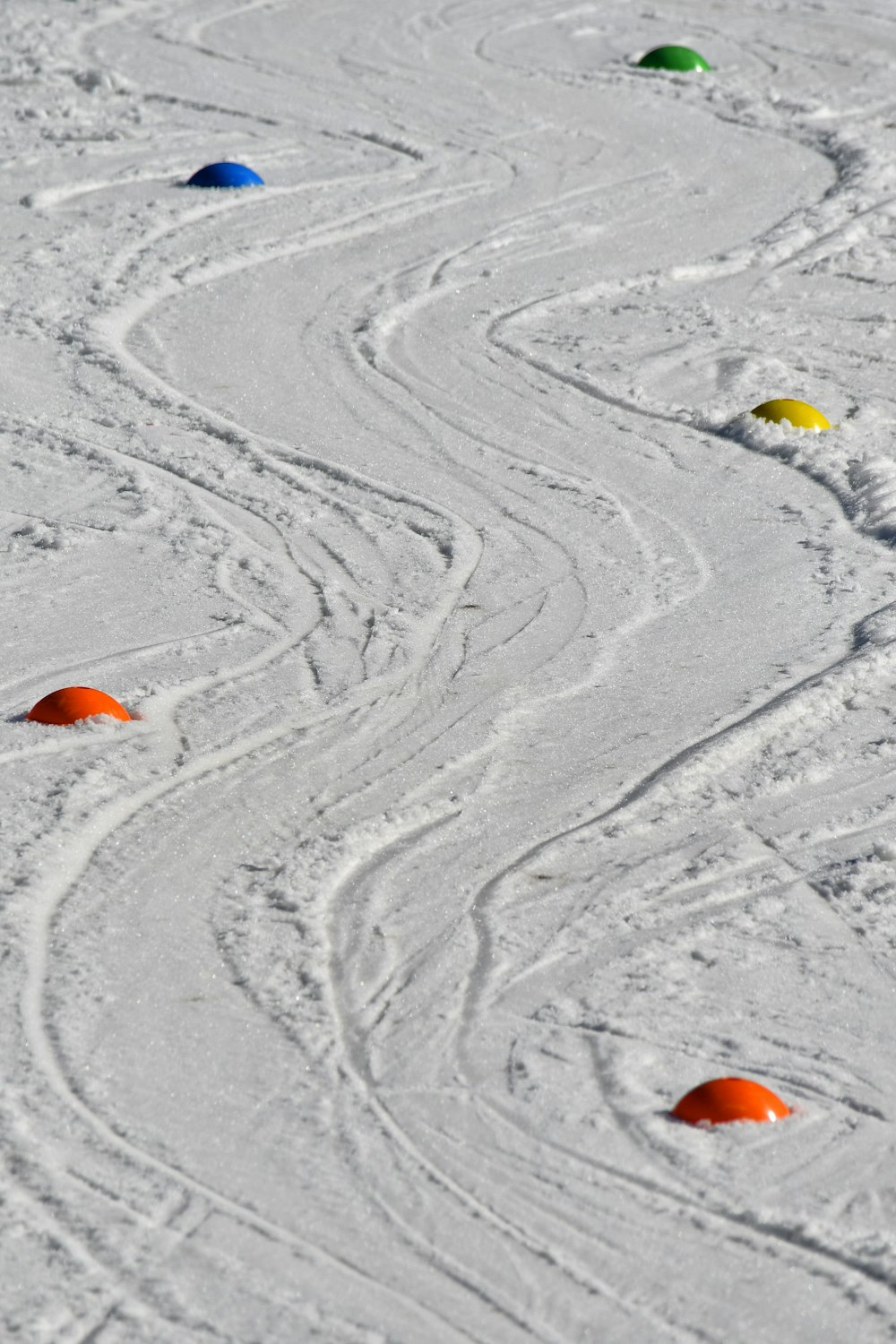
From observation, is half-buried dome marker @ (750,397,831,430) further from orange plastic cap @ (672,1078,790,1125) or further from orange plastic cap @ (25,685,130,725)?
orange plastic cap @ (672,1078,790,1125)

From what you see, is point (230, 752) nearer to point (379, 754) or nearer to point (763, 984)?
point (379, 754)

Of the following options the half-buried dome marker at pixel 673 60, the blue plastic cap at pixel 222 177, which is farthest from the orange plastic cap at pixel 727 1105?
the half-buried dome marker at pixel 673 60

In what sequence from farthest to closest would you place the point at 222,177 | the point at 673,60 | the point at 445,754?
1. the point at 673,60
2. the point at 222,177
3. the point at 445,754

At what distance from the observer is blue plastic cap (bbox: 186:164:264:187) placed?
28.3ft

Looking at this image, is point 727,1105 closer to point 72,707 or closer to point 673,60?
point 72,707

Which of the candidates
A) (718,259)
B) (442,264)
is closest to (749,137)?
(718,259)

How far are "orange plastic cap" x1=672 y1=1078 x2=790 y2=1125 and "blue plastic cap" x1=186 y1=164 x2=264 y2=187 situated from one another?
21.9ft

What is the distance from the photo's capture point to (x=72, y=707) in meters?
4.19

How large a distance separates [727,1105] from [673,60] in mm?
9245

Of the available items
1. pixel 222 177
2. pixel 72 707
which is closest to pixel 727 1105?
pixel 72 707

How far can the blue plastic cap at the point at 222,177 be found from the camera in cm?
863

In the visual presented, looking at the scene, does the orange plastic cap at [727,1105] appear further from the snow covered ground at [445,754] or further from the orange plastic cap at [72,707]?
the orange plastic cap at [72,707]

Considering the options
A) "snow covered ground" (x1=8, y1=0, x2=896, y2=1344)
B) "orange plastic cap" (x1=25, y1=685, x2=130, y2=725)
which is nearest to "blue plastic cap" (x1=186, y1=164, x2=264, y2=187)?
"snow covered ground" (x1=8, y1=0, x2=896, y2=1344)

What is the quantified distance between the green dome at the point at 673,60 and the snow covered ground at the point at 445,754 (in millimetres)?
2369
